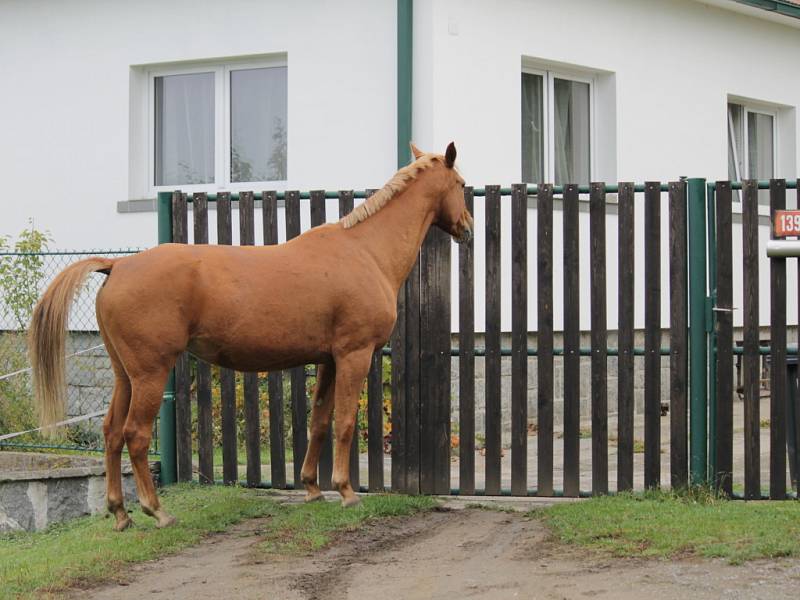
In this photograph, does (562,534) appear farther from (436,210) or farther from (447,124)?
(447,124)

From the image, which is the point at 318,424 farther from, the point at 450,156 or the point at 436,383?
the point at 450,156

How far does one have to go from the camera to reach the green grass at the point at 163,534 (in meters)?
5.93

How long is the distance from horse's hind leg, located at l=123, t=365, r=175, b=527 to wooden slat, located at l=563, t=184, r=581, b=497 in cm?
268

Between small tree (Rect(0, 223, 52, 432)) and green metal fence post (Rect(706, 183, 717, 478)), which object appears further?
small tree (Rect(0, 223, 52, 432))

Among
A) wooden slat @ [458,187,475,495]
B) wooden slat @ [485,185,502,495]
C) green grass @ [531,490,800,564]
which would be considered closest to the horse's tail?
wooden slat @ [458,187,475,495]

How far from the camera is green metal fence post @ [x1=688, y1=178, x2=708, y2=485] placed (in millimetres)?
7578

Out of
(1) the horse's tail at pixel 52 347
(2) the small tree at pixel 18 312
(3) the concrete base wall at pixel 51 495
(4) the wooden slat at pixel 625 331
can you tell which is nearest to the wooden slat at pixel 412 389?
(4) the wooden slat at pixel 625 331

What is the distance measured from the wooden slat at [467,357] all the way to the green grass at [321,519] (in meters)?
0.36

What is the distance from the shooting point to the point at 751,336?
297 inches

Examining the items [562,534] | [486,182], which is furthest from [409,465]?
[486,182]

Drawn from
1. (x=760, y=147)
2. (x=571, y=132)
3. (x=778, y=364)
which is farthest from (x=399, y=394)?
(x=760, y=147)

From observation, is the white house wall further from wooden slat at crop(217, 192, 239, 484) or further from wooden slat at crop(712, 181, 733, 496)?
wooden slat at crop(712, 181, 733, 496)

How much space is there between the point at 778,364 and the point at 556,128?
18.4 ft

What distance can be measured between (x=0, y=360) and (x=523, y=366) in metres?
5.34
